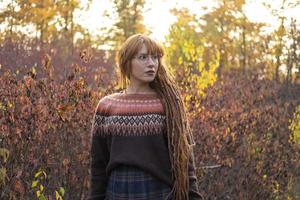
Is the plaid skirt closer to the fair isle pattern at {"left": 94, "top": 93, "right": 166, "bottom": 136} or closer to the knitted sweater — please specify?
the knitted sweater

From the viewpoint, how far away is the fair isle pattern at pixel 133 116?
2588mm

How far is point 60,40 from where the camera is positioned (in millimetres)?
17625

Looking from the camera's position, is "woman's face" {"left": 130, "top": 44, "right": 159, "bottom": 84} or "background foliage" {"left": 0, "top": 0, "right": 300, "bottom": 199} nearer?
"woman's face" {"left": 130, "top": 44, "right": 159, "bottom": 84}

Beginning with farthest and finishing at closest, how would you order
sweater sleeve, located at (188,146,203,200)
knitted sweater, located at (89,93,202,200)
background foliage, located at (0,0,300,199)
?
background foliage, located at (0,0,300,199) → sweater sleeve, located at (188,146,203,200) → knitted sweater, located at (89,93,202,200)

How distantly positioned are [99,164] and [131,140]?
27cm

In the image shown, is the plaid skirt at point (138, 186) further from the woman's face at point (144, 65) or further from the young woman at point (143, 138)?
the woman's face at point (144, 65)

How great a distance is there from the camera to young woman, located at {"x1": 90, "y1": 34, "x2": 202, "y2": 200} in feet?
8.47

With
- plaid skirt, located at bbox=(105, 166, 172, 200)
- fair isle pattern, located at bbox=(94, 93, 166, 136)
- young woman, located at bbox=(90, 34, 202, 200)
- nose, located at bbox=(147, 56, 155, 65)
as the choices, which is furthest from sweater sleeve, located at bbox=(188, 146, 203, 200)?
nose, located at bbox=(147, 56, 155, 65)

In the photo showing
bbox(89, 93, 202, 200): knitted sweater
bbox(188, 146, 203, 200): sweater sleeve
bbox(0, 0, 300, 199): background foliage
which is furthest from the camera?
bbox(0, 0, 300, 199): background foliage

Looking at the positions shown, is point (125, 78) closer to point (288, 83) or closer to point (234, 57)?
point (288, 83)

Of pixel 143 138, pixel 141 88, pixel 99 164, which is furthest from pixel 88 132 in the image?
pixel 143 138

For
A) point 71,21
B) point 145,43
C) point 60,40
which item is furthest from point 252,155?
point 71,21

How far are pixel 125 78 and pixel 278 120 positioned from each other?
579cm

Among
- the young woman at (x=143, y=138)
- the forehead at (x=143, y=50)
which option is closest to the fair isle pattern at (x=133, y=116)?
the young woman at (x=143, y=138)
